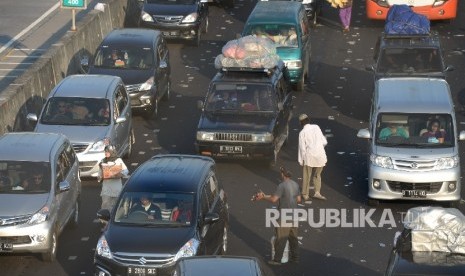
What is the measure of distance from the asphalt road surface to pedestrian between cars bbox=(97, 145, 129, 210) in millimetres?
736

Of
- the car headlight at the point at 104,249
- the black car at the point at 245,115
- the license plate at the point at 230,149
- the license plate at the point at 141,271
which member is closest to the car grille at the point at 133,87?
the black car at the point at 245,115

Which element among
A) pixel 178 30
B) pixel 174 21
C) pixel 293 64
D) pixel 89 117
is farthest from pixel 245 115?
pixel 174 21

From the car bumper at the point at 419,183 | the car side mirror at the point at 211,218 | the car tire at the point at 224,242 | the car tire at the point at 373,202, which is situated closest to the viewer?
the car side mirror at the point at 211,218

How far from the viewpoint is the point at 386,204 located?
83.9 ft

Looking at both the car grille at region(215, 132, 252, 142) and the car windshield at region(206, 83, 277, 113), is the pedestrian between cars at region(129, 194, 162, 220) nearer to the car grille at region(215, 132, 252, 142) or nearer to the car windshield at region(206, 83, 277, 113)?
the car grille at region(215, 132, 252, 142)

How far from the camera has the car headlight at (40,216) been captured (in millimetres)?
21594

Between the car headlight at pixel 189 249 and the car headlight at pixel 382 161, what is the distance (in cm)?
608

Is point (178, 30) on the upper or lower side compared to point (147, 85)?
lower

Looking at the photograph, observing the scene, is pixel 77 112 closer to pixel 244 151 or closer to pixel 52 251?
pixel 244 151

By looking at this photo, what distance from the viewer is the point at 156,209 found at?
2069cm

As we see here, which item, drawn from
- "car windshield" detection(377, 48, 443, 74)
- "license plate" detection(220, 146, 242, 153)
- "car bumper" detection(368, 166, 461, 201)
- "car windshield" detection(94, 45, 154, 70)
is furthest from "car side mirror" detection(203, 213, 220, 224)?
"car windshield" detection(94, 45, 154, 70)

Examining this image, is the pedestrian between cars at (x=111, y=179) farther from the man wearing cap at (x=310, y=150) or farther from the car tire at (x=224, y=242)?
the man wearing cap at (x=310, y=150)

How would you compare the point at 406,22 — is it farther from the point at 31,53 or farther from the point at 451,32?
the point at 31,53

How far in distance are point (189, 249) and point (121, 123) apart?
28.2 feet
